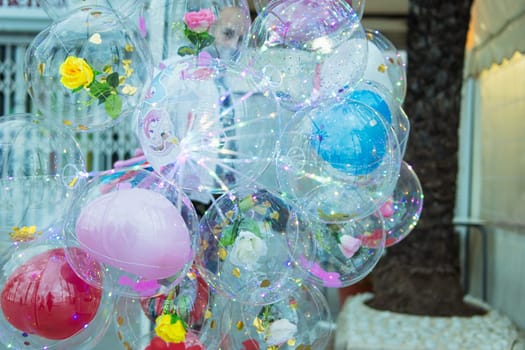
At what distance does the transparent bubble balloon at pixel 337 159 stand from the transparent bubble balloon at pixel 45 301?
68cm

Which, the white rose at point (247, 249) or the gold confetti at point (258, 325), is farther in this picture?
the gold confetti at point (258, 325)

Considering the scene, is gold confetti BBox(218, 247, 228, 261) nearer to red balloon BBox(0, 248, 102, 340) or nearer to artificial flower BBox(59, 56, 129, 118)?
red balloon BBox(0, 248, 102, 340)

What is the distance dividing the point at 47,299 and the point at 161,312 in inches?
16.6

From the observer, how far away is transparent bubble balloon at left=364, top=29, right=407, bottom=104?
2.77 m

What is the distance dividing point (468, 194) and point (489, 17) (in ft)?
8.09

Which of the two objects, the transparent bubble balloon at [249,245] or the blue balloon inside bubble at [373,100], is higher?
the blue balloon inside bubble at [373,100]

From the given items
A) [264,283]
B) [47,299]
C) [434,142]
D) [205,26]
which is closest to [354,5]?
[205,26]

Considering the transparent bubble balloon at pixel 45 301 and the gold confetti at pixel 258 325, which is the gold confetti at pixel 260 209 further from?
the transparent bubble balloon at pixel 45 301

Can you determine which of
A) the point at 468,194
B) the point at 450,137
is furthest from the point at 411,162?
the point at 468,194

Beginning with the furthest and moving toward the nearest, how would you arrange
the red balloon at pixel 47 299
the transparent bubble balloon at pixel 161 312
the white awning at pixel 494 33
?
1. the white awning at pixel 494 33
2. the transparent bubble balloon at pixel 161 312
3. the red balloon at pixel 47 299

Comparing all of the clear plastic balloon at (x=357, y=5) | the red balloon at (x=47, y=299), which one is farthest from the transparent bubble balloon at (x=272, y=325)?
the clear plastic balloon at (x=357, y=5)

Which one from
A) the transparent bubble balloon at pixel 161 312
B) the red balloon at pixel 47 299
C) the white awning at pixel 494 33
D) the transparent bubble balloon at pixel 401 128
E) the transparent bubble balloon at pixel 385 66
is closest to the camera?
the red balloon at pixel 47 299

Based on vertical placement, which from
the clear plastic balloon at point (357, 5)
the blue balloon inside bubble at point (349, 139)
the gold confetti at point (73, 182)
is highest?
the clear plastic balloon at point (357, 5)

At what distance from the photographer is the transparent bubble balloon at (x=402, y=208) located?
2787 millimetres
